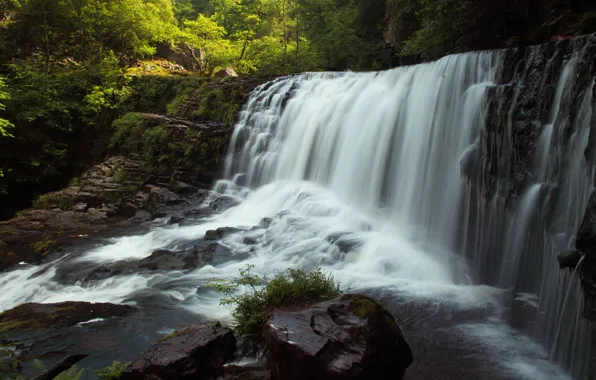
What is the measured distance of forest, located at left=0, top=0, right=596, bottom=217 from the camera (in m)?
12.4

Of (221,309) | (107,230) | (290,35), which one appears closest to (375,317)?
(221,309)

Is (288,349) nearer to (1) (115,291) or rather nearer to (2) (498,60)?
(1) (115,291)

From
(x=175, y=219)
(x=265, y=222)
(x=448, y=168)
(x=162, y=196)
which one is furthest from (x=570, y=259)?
(x=162, y=196)

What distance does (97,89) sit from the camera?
63.7 ft

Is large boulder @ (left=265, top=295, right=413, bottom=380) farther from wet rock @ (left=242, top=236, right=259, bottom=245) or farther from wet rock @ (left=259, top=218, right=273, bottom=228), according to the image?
wet rock @ (left=259, top=218, right=273, bottom=228)

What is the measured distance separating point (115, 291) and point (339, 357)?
507 cm

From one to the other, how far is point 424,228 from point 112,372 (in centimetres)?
700

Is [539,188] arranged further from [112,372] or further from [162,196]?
[162,196]

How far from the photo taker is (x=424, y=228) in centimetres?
938

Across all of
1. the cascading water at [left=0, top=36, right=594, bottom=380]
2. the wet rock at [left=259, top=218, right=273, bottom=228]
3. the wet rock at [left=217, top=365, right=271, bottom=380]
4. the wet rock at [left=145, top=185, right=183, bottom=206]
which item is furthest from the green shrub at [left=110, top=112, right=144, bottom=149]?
the wet rock at [left=217, top=365, right=271, bottom=380]

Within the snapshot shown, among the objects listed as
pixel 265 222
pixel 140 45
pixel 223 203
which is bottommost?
pixel 265 222

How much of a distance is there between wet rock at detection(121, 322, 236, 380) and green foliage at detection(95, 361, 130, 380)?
0.09 m

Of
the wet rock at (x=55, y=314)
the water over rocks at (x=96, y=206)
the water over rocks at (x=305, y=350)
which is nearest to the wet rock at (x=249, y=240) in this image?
the water over rocks at (x=96, y=206)

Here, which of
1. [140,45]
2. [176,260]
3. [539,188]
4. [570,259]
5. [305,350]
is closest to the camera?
[305,350]
